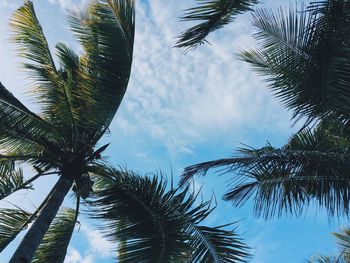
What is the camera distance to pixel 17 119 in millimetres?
8906

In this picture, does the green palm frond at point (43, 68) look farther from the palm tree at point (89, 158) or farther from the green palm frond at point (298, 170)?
the green palm frond at point (298, 170)

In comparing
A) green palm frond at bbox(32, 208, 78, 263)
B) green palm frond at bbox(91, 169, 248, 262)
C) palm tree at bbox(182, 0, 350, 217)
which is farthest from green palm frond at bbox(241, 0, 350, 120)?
green palm frond at bbox(32, 208, 78, 263)

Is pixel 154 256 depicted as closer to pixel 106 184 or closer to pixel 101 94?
pixel 106 184

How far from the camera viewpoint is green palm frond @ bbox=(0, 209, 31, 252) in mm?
9172

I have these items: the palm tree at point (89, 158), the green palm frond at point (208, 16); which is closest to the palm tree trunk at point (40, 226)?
the palm tree at point (89, 158)

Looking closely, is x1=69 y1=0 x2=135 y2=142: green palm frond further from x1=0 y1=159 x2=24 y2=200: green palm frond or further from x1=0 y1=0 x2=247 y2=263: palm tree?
x1=0 y1=159 x2=24 y2=200: green palm frond

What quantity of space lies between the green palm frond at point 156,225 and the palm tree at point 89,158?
2 centimetres

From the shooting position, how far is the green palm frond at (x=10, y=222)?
9.17 meters

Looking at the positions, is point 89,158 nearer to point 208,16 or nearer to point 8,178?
point 8,178

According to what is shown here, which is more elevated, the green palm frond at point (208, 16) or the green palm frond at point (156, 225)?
the green palm frond at point (208, 16)

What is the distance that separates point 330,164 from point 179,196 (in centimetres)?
286

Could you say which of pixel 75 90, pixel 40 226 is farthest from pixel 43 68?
pixel 40 226

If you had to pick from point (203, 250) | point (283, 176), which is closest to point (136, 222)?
point (203, 250)

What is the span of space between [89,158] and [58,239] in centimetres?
190
